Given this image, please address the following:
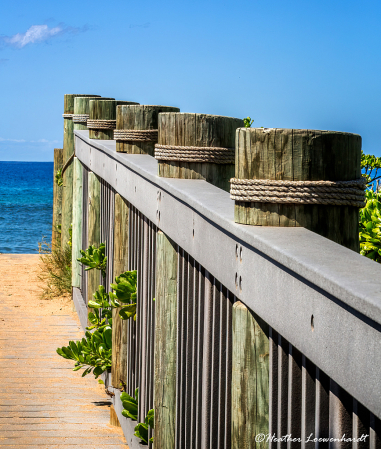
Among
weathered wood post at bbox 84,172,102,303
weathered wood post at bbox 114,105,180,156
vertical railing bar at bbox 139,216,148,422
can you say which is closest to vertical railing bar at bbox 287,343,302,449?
vertical railing bar at bbox 139,216,148,422

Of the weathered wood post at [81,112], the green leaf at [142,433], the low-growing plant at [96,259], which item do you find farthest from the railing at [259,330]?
the weathered wood post at [81,112]

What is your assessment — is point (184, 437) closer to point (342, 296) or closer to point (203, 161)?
point (203, 161)

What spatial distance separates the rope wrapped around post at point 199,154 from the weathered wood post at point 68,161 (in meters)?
4.71

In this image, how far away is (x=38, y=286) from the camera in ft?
24.1

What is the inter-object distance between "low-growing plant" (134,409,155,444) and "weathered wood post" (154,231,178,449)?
0.26 m

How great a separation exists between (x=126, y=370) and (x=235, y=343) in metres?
2.30

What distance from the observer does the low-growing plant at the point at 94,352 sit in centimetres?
409

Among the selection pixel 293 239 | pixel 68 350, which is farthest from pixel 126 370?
pixel 293 239

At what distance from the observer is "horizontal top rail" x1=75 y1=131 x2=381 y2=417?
3.24 ft

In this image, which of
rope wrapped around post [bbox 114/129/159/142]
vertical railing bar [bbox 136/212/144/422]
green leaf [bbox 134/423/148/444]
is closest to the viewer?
green leaf [bbox 134/423/148/444]

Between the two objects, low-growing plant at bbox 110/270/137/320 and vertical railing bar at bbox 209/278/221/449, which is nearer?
vertical railing bar at bbox 209/278/221/449

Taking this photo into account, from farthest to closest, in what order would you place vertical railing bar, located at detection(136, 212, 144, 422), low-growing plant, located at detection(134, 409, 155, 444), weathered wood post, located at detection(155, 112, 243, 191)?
vertical railing bar, located at detection(136, 212, 144, 422) → low-growing plant, located at detection(134, 409, 155, 444) → weathered wood post, located at detection(155, 112, 243, 191)

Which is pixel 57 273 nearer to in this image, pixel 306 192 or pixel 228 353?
pixel 228 353

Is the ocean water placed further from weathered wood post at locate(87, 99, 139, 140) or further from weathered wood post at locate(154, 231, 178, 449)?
weathered wood post at locate(154, 231, 178, 449)
